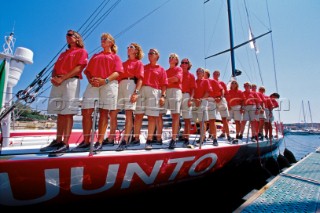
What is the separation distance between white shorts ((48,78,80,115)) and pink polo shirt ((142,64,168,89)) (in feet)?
4.58

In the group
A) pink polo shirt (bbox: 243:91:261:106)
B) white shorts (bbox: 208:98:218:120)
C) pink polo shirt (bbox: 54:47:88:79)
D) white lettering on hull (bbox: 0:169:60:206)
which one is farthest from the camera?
pink polo shirt (bbox: 243:91:261:106)

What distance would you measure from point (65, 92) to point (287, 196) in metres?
4.38

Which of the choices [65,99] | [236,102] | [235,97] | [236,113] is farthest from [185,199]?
[235,97]

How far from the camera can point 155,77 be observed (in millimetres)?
4125

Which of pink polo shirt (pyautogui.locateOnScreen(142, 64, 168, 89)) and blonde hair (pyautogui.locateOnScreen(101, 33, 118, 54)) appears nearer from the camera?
blonde hair (pyautogui.locateOnScreen(101, 33, 118, 54))

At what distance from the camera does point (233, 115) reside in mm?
7070

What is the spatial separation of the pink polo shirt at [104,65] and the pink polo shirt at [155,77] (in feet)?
2.38

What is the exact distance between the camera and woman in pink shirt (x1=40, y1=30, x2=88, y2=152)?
3.11 m

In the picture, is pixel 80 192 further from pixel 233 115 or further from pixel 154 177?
pixel 233 115

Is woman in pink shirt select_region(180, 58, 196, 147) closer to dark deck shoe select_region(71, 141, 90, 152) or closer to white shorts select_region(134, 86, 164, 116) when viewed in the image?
white shorts select_region(134, 86, 164, 116)

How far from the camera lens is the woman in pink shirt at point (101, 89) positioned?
131 inches

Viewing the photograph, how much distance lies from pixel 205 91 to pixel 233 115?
2.31 metres

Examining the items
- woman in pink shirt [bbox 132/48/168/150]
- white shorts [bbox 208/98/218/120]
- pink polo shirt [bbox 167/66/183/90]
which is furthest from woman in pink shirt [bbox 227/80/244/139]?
woman in pink shirt [bbox 132/48/168/150]

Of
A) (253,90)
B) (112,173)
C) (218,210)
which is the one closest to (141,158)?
(112,173)
